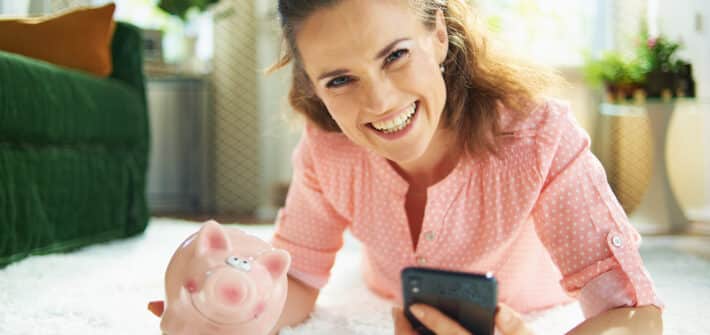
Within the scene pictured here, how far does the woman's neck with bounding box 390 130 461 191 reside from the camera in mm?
949

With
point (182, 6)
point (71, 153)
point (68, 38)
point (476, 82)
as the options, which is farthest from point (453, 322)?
point (182, 6)

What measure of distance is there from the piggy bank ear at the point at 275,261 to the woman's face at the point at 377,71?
0.80ft

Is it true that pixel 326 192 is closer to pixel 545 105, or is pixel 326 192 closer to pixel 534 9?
pixel 545 105

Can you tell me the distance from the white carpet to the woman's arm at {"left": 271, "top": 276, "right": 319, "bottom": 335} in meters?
0.02

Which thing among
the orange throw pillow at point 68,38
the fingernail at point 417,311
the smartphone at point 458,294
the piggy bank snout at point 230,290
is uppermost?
the orange throw pillow at point 68,38

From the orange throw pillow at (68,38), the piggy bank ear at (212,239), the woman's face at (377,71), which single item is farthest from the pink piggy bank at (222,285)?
the orange throw pillow at (68,38)

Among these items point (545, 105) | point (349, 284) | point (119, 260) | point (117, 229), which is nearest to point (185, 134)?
point (117, 229)

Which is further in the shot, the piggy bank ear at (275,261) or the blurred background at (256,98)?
the blurred background at (256,98)

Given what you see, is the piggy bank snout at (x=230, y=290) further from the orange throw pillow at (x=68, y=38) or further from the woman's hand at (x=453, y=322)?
the orange throw pillow at (x=68, y=38)

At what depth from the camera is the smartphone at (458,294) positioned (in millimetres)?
606

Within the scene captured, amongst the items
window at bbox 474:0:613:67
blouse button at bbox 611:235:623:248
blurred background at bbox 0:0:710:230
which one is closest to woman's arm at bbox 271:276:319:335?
blouse button at bbox 611:235:623:248

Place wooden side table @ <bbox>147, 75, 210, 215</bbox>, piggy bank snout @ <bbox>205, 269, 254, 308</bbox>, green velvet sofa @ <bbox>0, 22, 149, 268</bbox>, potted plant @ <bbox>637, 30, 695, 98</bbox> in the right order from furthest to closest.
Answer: wooden side table @ <bbox>147, 75, 210, 215</bbox> → potted plant @ <bbox>637, 30, 695, 98</bbox> → green velvet sofa @ <bbox>0, 22, 149, 268</bbox> → piggy bank snout @ <bbox>205, 269, 254, 308</bbox>

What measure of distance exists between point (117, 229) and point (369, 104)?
1.19m

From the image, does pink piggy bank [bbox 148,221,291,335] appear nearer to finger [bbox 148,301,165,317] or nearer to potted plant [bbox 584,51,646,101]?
finger [bbox 148,301,165,317]
